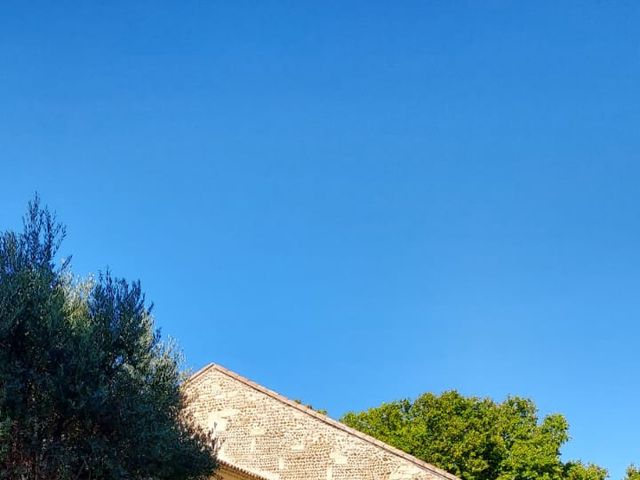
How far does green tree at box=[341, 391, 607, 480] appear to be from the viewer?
30.9 metres

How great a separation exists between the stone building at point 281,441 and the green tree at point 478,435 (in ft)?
45.9

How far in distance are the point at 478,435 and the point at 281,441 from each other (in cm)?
1543

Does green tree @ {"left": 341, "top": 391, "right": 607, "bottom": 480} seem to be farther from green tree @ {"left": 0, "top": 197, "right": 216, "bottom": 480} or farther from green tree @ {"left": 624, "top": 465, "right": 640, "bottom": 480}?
green tree @ {"left": 0, "top": 197, "right": 216, "bottom": 480}

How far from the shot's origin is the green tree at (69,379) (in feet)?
31.6

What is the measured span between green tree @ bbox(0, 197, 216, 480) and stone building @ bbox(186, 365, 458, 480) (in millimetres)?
6090

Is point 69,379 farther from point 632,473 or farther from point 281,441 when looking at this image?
point 632,473

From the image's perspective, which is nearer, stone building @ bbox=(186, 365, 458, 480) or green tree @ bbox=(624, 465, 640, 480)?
stone building @ bbox=(186, 365, 458, 480)

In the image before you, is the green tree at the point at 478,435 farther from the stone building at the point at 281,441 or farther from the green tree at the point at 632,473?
the stone building at the point at 281,441

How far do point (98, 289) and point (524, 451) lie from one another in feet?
83.7

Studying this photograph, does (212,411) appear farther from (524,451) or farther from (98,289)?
(524,451)

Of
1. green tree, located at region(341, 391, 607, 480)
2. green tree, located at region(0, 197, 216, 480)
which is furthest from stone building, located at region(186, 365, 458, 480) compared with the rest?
green tree, located at region(341, 391, 607, 480)

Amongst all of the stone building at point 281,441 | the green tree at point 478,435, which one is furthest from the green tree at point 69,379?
the green tree at point 478,435

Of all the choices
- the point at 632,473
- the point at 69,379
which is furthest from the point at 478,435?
the point at 69,379

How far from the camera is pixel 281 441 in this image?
61.8ft
